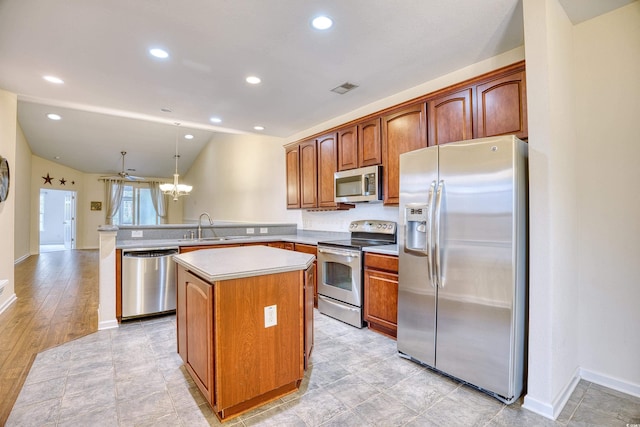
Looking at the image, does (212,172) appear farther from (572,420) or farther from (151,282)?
(572,420)

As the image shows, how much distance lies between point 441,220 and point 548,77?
3.49ft

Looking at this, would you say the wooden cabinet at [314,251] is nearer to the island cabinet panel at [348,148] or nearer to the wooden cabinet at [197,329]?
the island cabinet panel at [348,148]

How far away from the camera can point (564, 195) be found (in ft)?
6.57

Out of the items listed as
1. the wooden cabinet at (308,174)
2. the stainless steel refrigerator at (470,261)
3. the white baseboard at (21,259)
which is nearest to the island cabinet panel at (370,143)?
the wooden cabinet at (308,174)

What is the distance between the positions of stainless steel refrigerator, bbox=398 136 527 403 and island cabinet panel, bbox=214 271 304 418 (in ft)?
3.26

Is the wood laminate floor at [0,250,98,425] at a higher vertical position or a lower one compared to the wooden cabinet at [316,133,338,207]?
lower

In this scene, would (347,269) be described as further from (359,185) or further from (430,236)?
(430,236)

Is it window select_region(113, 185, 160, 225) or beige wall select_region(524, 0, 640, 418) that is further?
window select_region(113, 185, 160, 225)

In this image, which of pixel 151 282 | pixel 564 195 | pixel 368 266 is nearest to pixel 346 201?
pixel 368 266

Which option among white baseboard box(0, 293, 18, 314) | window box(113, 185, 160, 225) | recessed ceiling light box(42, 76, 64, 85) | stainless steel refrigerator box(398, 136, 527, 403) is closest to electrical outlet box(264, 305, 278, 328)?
stainless steel refrigerator box(398, 136, 527, 403)

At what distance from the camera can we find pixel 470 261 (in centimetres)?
204

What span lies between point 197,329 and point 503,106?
2.78 metres

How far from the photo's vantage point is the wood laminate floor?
7.52 feet

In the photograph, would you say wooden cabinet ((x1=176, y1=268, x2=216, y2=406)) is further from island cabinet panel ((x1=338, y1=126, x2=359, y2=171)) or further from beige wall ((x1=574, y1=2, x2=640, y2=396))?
beige wall ((x1=574, y1=2, x2=640, y2=396))
